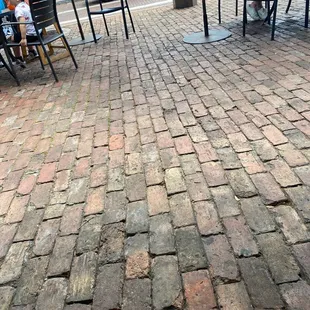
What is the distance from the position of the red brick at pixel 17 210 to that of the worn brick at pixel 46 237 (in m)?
0.21

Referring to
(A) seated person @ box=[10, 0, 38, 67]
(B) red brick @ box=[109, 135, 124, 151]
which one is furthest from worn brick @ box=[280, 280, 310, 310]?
(A) seated person @ box=[10, 0, 38, 67]

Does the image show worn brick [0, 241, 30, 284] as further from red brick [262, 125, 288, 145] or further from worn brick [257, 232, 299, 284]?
red brick [262, 125, 288, 145]

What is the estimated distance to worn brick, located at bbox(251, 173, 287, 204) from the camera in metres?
1.80

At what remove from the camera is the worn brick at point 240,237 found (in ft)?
5.01

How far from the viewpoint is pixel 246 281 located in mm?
1396

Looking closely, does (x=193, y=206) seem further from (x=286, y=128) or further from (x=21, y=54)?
(x=21, y=54)

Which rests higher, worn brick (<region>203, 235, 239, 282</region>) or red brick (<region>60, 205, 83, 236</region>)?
worn brick (<region>203, 235, 239, 282</region>)

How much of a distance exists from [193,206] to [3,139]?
211cm

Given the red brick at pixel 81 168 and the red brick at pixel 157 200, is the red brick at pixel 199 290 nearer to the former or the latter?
the red brick at pixel 157 200

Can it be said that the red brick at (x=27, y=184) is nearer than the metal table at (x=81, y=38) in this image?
Yes

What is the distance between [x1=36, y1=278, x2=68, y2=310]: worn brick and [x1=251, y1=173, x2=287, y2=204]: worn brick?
115 centimetres

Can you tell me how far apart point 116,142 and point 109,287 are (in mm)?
1379

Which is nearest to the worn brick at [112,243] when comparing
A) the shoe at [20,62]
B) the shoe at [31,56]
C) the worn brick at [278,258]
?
the worn brick at [278,258]

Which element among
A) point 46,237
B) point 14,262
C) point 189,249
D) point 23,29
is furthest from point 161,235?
point 23,29
